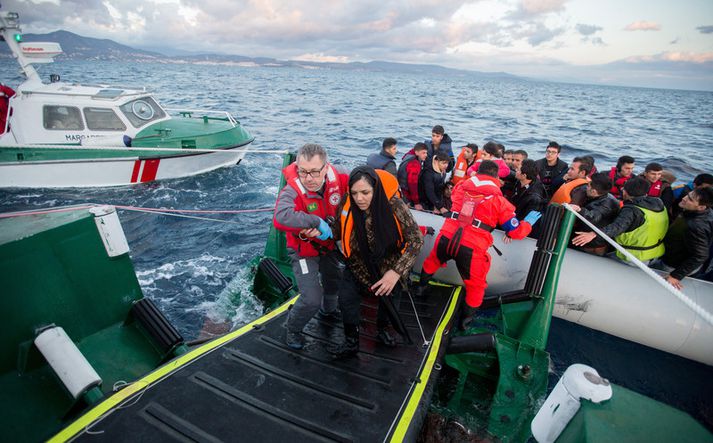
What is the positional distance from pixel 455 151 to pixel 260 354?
46.5 feet

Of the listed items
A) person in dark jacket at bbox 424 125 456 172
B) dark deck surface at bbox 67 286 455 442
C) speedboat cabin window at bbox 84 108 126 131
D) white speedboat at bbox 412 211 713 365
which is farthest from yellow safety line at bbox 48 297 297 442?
speedboat cabin window at bbox 84 108 126 131

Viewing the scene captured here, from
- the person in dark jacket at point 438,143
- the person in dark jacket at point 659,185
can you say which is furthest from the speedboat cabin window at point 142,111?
the person in dark jacket at point 659,185

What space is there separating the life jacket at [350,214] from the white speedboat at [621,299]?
227cm

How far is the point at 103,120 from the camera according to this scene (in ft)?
32.2

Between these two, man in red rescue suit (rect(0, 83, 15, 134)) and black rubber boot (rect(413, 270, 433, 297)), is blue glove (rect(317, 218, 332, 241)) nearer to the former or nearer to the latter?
black rubber boot (rect(413, 270, 433, 297))

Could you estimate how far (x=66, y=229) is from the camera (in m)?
2.86

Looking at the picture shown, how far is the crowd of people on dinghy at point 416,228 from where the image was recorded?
2.68 meters

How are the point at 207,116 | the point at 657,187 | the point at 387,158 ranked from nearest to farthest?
the point at 657,187, the point at 387,158, the point at 207,116

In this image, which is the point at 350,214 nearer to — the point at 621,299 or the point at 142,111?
the point at 621,299

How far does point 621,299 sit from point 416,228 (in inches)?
115

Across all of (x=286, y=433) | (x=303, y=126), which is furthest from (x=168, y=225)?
(x=303, y=126)

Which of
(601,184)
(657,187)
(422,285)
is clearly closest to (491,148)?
(601,184)

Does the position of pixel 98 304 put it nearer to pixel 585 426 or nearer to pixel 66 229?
pixel 66 229

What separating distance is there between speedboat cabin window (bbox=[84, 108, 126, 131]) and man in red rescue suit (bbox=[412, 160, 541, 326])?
34.7 feet
